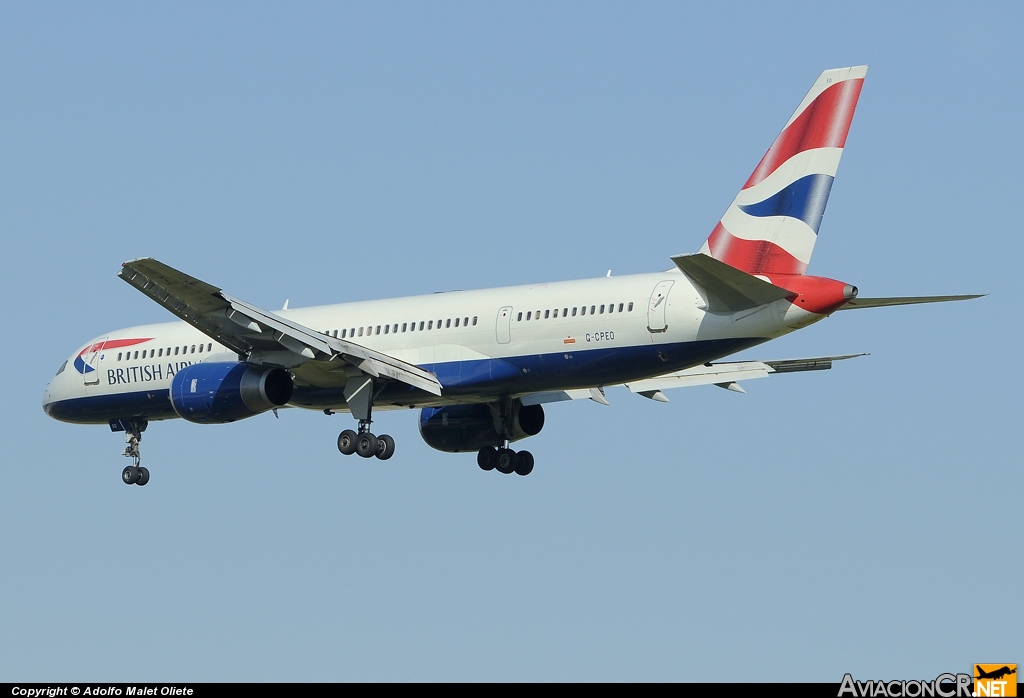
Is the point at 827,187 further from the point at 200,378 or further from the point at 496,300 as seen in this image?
the point at 200,378

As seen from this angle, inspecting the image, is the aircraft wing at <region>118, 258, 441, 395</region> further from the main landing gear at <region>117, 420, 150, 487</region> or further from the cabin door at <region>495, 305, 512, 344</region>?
the main landing gear at <region>117, 420, 150, 487</region>

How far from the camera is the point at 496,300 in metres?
41.8

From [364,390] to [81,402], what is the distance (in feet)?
32.3

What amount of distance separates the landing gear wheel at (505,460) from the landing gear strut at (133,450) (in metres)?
9.67

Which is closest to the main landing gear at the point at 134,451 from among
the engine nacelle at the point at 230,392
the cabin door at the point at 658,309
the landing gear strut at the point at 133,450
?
the landing gear strut at the point at 133,450

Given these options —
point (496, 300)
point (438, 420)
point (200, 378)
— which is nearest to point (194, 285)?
point (200, 378)

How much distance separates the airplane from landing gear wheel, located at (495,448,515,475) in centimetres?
4

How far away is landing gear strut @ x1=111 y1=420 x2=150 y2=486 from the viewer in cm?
4800

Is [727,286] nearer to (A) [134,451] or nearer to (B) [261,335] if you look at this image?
(B) [261,335]

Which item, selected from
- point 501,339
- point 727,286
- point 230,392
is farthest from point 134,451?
point 727,286

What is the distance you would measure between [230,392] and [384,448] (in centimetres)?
385

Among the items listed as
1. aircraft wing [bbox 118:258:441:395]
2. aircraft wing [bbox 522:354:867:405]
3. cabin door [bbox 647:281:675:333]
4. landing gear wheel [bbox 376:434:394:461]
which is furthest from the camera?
aircraft wing [bbox 522:354:867:405]

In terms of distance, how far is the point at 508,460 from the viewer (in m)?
46.2

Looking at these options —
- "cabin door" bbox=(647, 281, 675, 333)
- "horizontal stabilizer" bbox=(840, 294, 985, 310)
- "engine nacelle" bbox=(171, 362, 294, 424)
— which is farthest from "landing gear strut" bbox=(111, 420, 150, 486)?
"horizontal stabilizer" bbox=(840, 294, 985, 310)
